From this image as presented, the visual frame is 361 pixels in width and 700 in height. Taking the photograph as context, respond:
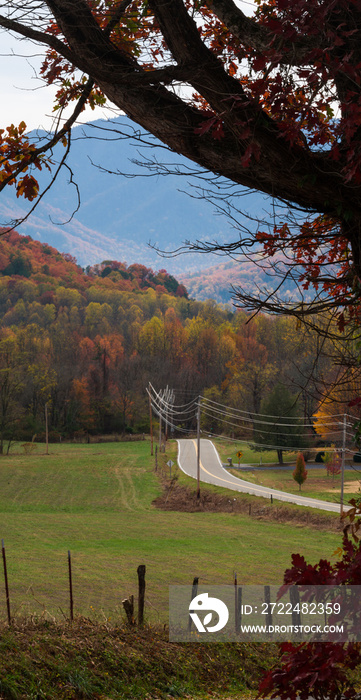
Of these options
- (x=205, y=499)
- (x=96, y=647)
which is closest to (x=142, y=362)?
(x=205, y=499)

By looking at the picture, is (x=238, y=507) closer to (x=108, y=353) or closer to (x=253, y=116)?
(x=253, y=116)

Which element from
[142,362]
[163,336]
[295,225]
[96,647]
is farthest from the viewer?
[163,336]

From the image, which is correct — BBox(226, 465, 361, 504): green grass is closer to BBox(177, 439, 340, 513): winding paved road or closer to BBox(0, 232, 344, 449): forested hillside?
BBox(177, 439, 340, 513): winding paved road

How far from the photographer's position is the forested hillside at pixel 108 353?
6359 centimetres

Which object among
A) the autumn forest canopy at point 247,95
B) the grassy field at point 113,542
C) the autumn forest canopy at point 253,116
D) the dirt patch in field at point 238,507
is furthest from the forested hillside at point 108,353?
the autumn forest canopy at point 247,95

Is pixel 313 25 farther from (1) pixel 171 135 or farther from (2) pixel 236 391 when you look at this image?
(2) pixel 236 391

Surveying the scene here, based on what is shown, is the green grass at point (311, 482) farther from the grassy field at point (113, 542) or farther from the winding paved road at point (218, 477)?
the grassy field at point (113, 542)

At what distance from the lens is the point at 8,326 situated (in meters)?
97.9

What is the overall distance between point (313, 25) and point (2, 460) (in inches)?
1800

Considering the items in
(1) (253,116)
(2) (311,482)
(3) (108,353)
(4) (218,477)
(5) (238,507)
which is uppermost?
(3) (108,353)

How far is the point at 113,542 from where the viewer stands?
20.6 meters

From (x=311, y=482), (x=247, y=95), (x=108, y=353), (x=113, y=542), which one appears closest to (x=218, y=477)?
(x=311, y=482)

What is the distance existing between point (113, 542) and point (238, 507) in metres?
10.3

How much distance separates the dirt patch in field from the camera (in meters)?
25.4
